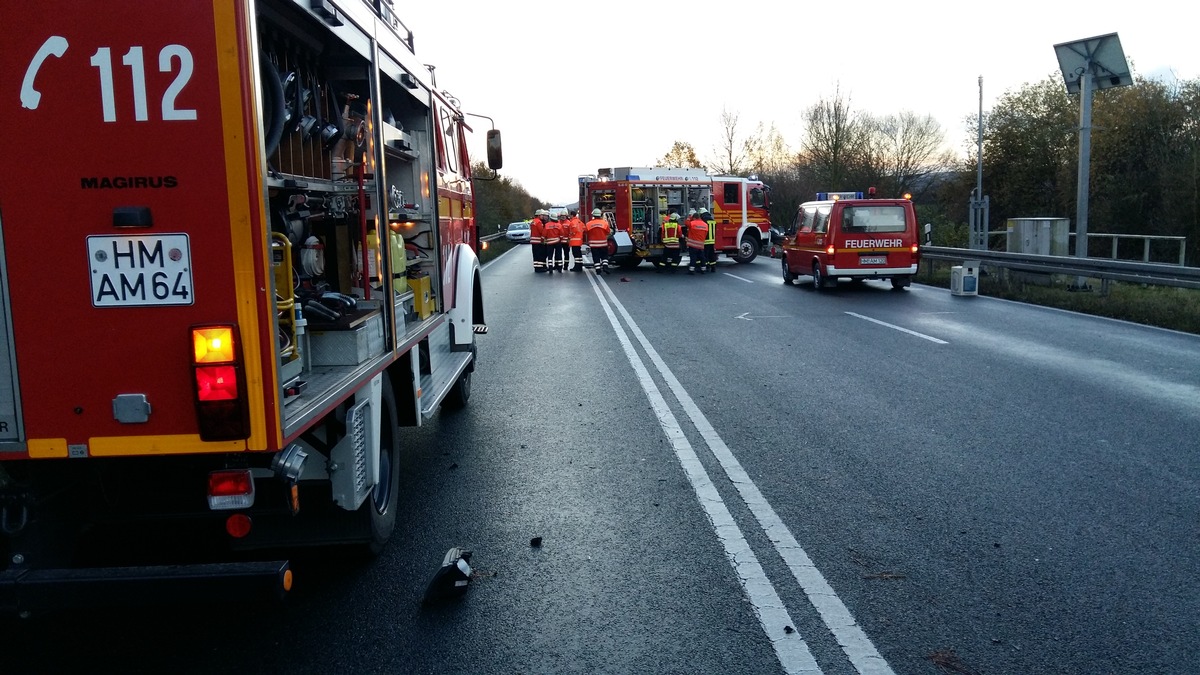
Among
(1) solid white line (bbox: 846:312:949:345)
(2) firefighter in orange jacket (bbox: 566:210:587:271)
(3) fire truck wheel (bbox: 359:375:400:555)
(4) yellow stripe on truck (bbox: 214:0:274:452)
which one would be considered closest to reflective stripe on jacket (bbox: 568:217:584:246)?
(2) firefighter in orange jacket (bbox: 566:210:587:271)

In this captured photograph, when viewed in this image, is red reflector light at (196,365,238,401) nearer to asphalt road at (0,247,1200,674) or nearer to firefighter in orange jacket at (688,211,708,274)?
asphalt road at (0,247,1200,674)

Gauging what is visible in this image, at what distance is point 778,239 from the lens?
38.2 metres

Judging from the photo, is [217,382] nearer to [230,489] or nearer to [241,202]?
[230,489]

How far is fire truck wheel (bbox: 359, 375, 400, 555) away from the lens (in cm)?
509

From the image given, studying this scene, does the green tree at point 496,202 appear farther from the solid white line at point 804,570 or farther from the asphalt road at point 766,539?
the solid white line at point 804,570

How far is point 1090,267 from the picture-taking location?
17.4 meters

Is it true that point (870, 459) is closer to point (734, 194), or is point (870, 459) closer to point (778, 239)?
point (734, 194)

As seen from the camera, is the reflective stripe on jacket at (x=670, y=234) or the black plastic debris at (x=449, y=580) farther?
the reflective stripe on jacket at (x=670, y=234)

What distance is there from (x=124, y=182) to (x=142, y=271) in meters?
0.30

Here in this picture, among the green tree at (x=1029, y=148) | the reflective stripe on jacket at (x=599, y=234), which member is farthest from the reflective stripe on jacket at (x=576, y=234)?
the green tree at (x=1029, y=148)

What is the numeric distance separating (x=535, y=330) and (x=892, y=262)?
8.40 metres

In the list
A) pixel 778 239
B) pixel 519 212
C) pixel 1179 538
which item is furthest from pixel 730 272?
pixel 519 212

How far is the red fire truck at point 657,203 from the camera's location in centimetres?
3038

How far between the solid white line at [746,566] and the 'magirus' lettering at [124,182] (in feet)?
9.25
